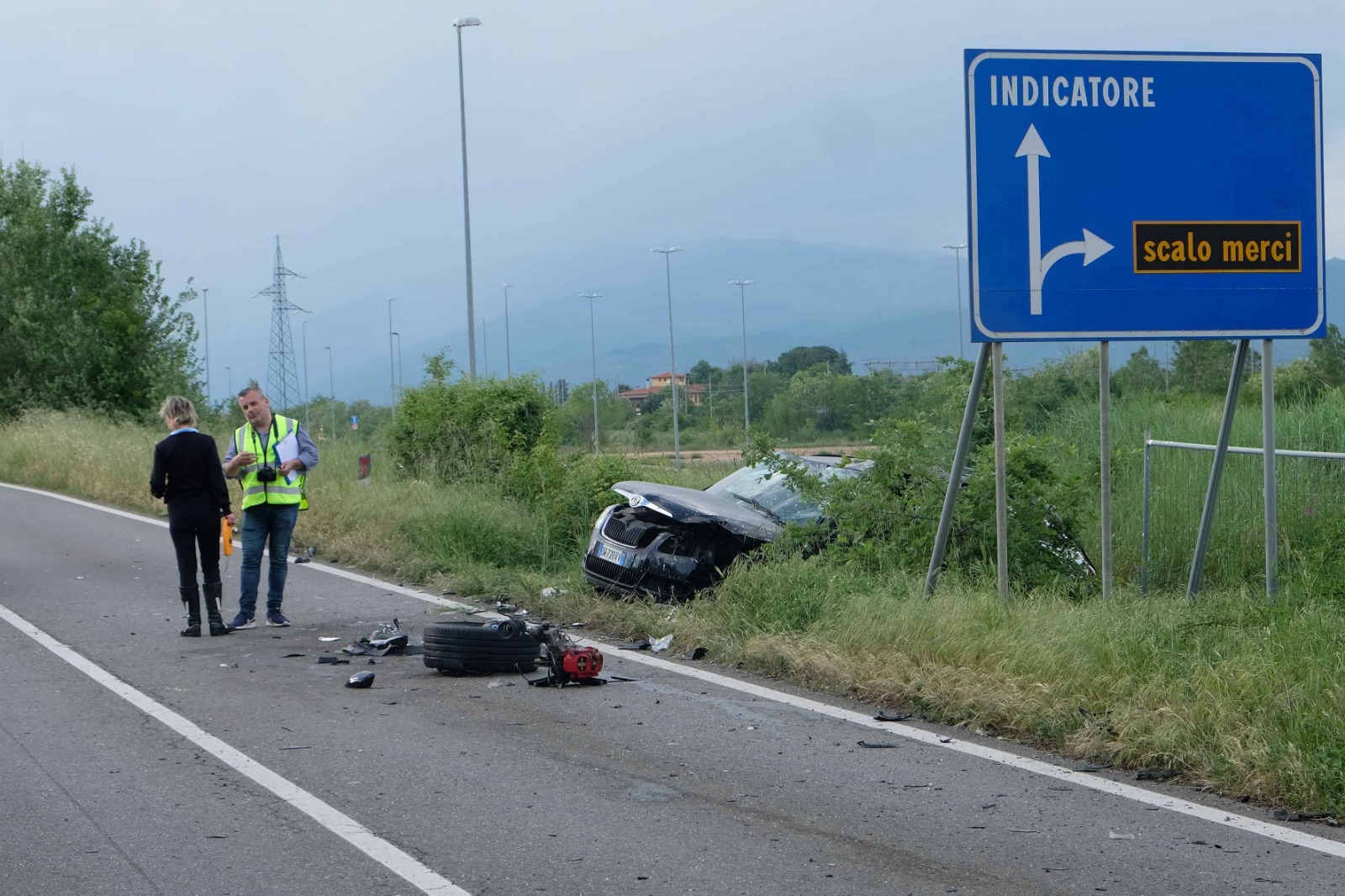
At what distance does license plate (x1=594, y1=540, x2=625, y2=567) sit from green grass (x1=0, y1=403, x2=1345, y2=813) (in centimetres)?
33

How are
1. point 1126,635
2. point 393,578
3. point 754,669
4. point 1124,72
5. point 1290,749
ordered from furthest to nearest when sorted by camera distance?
point 393,578 < point 1124,72 < point 754,669 < point 1126,635 < point 1290,749

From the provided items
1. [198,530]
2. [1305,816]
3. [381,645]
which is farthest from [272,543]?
[1305,816]

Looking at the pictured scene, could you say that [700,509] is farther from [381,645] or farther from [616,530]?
[381,645]

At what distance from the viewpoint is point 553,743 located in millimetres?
6586

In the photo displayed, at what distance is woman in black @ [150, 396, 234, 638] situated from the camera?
9.93 m

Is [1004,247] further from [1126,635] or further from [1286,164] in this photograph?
[1126,635]

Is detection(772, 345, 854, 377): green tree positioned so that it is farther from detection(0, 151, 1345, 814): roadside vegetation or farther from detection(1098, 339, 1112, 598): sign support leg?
detection(1098, 339, 1112, 598): sign support leg

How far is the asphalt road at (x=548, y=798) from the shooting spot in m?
4.68

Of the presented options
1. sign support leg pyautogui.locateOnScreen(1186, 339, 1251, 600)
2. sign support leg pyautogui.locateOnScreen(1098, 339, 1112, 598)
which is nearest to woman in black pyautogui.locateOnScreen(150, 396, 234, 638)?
sign support leg pyautogui.locateOnScreen(1098, 339, 1112, 598)

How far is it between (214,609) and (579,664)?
3.43 metres

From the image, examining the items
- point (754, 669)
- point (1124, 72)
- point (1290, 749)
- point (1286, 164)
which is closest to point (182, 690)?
point (754, 669)

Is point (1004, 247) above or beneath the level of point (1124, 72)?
beneath

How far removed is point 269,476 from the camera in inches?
412

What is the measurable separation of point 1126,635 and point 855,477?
3379 millimetres
